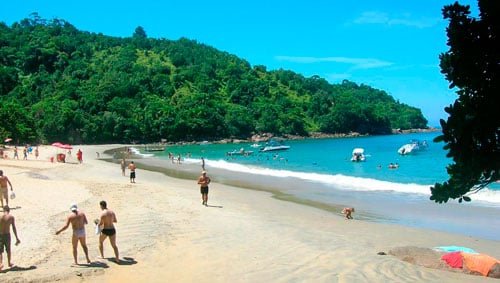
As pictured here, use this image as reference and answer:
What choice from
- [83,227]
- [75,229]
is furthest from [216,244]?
[75,229]

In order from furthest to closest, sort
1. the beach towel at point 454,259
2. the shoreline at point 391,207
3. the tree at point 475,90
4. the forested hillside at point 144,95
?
the forested hillside at point 144,95, the shoreline at point 391,207, the beach towel at point 454,259, the tree at point 475,90

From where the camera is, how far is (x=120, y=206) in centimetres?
2038

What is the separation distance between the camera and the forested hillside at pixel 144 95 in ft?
395

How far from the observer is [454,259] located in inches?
480

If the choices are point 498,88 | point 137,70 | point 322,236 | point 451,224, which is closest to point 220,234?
point 322,236

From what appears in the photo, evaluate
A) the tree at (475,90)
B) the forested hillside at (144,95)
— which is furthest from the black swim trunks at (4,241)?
the forested hillside at (144,95)

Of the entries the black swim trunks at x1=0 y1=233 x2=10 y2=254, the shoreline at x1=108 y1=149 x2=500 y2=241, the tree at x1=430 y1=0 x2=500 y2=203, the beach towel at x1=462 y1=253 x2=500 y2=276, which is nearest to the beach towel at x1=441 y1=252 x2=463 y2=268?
the beach towel at x1=462 y1=253 x2=500 y2=276

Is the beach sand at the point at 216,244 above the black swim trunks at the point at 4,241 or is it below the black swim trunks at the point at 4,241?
below

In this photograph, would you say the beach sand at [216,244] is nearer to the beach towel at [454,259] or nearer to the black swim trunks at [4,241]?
the beach towel at [454,259]

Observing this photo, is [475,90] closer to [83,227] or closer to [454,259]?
[454,259]

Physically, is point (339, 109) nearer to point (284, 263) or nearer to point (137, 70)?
point (137, 70)

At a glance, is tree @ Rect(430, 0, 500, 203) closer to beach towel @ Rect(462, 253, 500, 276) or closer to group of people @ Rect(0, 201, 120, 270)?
beach towel @ Rect(462, 253, 500, 276)

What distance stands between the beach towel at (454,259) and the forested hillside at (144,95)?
84764mm

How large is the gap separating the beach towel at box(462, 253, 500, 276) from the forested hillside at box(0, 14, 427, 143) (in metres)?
85.3
